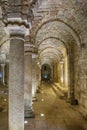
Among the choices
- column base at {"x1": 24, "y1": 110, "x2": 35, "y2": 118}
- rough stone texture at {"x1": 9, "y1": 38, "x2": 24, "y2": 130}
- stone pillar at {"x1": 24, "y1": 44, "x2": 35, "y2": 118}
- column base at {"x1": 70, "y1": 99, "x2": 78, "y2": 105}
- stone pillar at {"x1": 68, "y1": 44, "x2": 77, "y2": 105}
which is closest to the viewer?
rough stone texture at {"x1": 9, "y1": 38, "x2": 24, "y2": 130}

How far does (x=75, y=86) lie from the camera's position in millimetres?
13781

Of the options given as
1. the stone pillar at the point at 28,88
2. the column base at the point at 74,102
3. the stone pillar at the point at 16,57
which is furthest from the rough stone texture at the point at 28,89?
the stone pillar at the point at 16,57

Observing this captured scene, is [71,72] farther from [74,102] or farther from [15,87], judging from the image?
[15,87]

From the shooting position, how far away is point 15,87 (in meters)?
5.52

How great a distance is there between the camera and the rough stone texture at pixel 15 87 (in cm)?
551

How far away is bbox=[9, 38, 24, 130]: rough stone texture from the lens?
5.51m

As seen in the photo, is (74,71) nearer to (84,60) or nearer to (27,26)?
(84,60)

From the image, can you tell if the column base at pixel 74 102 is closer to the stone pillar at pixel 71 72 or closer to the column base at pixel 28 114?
the stone pillar at pixel 71 72

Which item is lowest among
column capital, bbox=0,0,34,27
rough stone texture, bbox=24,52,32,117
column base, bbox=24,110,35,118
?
column base, bbox=24,110,35,118

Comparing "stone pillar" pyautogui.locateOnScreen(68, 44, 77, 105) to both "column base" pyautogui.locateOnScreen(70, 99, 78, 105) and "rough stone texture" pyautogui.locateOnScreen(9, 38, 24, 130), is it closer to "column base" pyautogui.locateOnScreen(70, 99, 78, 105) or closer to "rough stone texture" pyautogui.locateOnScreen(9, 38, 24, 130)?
"column base" pyautogui.locateOnScreen(70, 99, 78, 105)

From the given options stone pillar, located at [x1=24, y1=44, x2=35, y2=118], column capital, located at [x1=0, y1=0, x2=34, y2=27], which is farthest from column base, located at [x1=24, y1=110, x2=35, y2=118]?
column capital, located at [x1=0, y1=0, x2=34, y2=27]

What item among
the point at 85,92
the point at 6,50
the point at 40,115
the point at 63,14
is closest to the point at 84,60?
the point at 85,92

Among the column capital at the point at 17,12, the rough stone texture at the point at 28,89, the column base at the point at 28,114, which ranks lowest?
the column base at the point at 28,114

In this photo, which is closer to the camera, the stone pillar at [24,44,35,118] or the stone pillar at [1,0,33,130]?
the stone pillar at [1,0,33,130]
